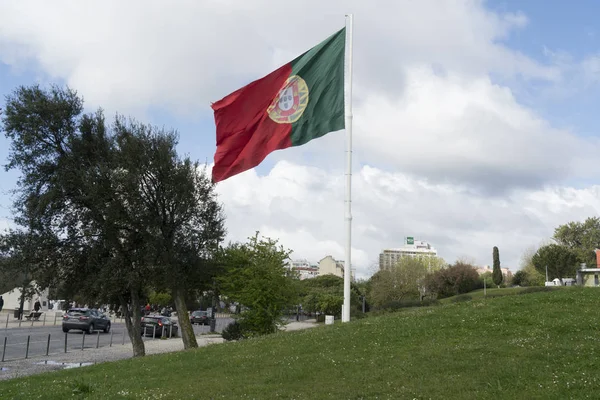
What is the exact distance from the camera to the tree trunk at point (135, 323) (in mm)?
23656

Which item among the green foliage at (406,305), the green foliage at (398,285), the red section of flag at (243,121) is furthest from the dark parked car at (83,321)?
the green foliage at (398,285)

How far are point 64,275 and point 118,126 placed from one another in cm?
657

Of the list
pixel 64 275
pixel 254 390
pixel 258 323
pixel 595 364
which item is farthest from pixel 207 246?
pixel 595 364

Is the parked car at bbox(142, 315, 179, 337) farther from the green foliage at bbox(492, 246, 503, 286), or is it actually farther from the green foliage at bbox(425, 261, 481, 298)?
the green foliage at bbox(492, 246, 503, 286)

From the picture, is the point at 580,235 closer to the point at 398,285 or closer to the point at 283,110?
the point at 398,285

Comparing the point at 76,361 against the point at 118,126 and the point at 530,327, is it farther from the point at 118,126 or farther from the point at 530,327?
the point at 530,327

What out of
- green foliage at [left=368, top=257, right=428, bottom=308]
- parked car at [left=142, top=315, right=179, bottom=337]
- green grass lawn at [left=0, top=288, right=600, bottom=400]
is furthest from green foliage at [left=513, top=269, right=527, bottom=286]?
green grass lawn at [left=0, top=288, right=600, bottom=400]

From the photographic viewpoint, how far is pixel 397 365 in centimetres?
972

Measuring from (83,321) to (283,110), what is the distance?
1172 inches

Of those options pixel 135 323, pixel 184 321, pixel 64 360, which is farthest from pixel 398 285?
pixel 64 360

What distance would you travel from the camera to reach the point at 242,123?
53.4 ft

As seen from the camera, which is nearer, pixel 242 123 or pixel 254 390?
pixel 254 390

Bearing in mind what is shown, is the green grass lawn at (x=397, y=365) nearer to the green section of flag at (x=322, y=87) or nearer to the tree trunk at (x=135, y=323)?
the green section of flag at (x=322, y=87)

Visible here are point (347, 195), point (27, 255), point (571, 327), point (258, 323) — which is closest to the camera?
point (571, 327)
